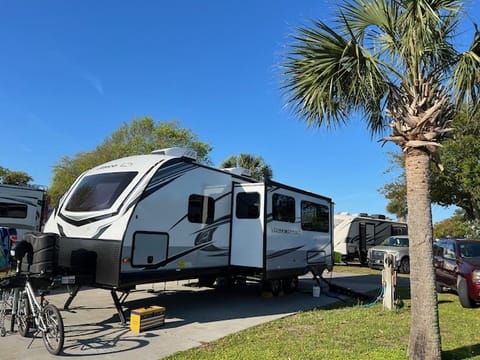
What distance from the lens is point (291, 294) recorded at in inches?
462

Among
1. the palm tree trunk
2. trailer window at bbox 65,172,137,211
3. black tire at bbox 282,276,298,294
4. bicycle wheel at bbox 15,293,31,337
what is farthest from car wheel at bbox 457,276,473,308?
bicycle wheel at bbox 15,293,31,337

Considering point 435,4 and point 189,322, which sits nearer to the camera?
point 435,4

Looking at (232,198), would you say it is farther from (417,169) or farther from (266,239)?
(417,169)

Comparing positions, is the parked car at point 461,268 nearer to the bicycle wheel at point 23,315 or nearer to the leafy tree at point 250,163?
the bicycle wheel at point 23,315

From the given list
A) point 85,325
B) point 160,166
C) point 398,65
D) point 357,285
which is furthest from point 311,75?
point 357,285

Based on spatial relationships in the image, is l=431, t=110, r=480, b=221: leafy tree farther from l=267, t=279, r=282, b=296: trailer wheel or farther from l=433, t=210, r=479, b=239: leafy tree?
l=267, t=279, r=282, b=296: trailer wheel

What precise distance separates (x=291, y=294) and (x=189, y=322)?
14.8 feet

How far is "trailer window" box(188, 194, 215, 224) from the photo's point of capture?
8.74 meters

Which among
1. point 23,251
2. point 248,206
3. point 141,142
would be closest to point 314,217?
point 248,206

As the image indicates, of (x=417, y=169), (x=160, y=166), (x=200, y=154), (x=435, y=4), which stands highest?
(x=200, y=154)

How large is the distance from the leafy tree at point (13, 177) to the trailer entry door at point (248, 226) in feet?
136

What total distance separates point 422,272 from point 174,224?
4.60 meters

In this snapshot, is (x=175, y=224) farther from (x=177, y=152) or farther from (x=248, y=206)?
(x=248, y=206)

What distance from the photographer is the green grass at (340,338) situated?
580 centimetres
